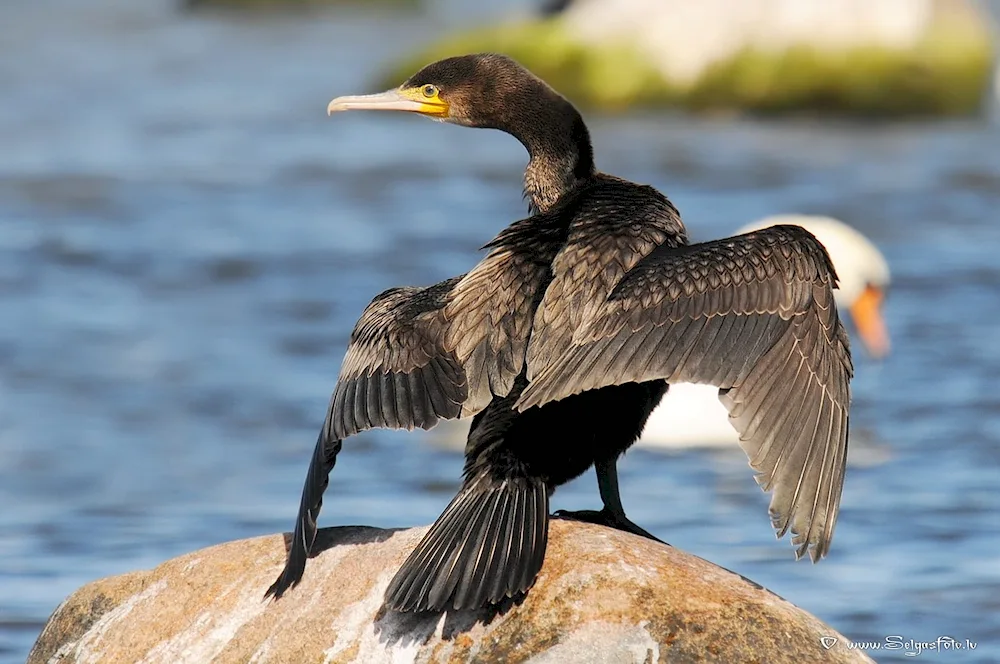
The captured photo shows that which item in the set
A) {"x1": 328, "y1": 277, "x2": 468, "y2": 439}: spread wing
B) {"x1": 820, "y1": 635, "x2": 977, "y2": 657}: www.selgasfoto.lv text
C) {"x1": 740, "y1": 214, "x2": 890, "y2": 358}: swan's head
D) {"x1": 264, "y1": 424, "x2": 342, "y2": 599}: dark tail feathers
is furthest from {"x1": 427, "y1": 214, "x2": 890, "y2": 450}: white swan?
{"x1": 264, "y1": 424, "x2": 342, "y2": 599}: dark tail feathers

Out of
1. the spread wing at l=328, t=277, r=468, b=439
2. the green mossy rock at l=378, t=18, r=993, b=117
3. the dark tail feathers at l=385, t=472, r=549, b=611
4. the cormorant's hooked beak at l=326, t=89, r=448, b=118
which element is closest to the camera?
the dark tail feathers at l=385, t=472, r=549, b=611

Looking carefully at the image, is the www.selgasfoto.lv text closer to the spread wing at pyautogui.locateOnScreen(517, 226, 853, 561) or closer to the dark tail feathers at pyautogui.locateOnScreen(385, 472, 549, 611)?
the spread wing at pyautogui.locateOnScreen(517, 226, 853, 561)

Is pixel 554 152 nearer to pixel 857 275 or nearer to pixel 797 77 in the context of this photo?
pixel 857 275

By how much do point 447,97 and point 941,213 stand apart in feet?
27.4

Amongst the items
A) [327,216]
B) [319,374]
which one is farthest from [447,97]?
[327,216]

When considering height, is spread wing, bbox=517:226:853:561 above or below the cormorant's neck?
below

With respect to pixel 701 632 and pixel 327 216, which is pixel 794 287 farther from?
pixel 327 216

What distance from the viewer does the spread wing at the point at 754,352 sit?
4059 millimetres

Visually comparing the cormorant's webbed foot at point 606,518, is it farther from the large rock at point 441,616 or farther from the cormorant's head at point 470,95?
the cormorant's head at point 470,95

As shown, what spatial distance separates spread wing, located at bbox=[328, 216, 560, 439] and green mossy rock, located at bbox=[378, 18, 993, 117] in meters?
12.8

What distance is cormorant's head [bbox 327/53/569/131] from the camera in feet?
16.6

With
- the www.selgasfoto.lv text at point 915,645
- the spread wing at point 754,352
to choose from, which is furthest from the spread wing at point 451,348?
the www.selgasfoto.lv text at point 915,645

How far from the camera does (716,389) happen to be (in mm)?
8164

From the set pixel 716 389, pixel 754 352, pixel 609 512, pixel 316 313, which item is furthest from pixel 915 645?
pixel 316 313
